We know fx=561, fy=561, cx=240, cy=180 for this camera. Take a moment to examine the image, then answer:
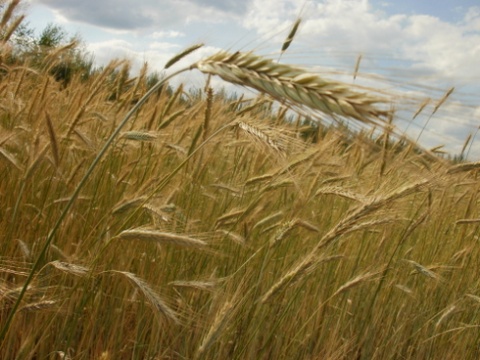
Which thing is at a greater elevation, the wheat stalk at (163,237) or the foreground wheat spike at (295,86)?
the foreground wheat spike at (295,86)

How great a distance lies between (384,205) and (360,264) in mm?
1141

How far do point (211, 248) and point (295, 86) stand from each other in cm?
99

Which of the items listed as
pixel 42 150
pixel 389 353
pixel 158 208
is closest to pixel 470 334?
pixel 389 353

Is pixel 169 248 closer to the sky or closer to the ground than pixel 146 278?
closer to the sky

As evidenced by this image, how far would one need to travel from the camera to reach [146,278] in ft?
7.18

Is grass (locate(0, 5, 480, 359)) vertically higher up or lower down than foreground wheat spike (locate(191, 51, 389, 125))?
lower down

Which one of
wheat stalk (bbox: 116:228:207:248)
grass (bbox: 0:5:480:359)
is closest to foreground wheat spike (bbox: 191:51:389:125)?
grass (bbox: 0:5:480:359)

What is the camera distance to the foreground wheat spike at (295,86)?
1203 millimetres

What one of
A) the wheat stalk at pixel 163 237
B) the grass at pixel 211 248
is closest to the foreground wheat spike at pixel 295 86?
the grass at pixel 211 248

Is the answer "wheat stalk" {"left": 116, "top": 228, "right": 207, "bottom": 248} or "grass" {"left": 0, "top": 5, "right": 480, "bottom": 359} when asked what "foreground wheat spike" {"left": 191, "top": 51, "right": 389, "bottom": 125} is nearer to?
"grass" {"left": 0, "top": 5, "right": 480, "bottom": 359}

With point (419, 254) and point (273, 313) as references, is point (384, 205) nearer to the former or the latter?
point (273, 313)

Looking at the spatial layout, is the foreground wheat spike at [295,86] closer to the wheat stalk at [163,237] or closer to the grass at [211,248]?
the grass at [211,248]

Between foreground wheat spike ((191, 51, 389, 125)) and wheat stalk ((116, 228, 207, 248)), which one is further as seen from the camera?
wheat stalk ((116, 228, 207, 248))

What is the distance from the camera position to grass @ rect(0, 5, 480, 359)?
1579mm
